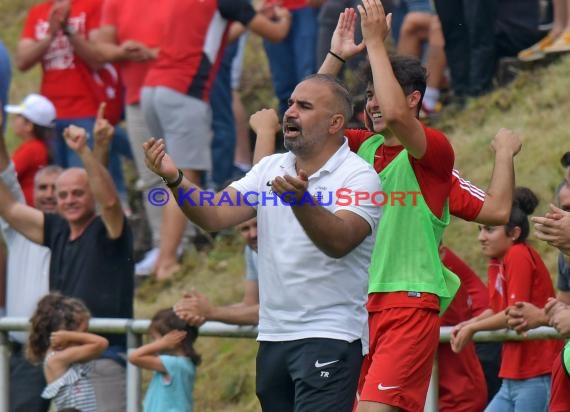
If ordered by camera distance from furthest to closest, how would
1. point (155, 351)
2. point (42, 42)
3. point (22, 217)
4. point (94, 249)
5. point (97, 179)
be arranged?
point (42, 42) < point (22, 217) < point (94, 249) < point (97, 179) < point (155, 351)

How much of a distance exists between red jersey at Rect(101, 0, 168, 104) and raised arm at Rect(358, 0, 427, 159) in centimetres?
548

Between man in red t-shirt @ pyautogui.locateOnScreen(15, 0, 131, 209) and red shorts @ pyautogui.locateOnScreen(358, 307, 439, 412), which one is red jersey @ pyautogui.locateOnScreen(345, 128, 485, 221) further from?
man in red t-shirt @ pyautogui.locateOnScreen(15, 0, 131, 209)

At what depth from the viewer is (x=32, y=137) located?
11047 mm

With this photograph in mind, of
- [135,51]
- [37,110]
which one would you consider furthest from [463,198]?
[135,51]

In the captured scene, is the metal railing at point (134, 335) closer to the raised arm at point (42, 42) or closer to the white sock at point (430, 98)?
the raised arm at point (42, 42)

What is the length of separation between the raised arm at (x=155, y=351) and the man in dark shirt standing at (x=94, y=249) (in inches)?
17.1

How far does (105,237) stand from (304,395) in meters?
2.44

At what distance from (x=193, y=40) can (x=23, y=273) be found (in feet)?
9.75

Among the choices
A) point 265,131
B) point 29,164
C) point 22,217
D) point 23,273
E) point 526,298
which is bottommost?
point 23,273

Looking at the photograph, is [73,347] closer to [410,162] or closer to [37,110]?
[410,162]

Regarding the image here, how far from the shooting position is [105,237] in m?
8.43

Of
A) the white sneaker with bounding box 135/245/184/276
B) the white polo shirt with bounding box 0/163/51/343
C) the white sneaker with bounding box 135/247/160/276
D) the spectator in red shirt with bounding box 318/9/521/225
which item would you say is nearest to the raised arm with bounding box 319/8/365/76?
the spectator in red shirt with bounding box 318/9/521/225

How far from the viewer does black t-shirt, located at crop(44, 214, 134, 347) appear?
8.39 m

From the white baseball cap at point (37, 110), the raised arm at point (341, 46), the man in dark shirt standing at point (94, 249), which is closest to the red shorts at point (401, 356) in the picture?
the raised arm at point (341, 46)
